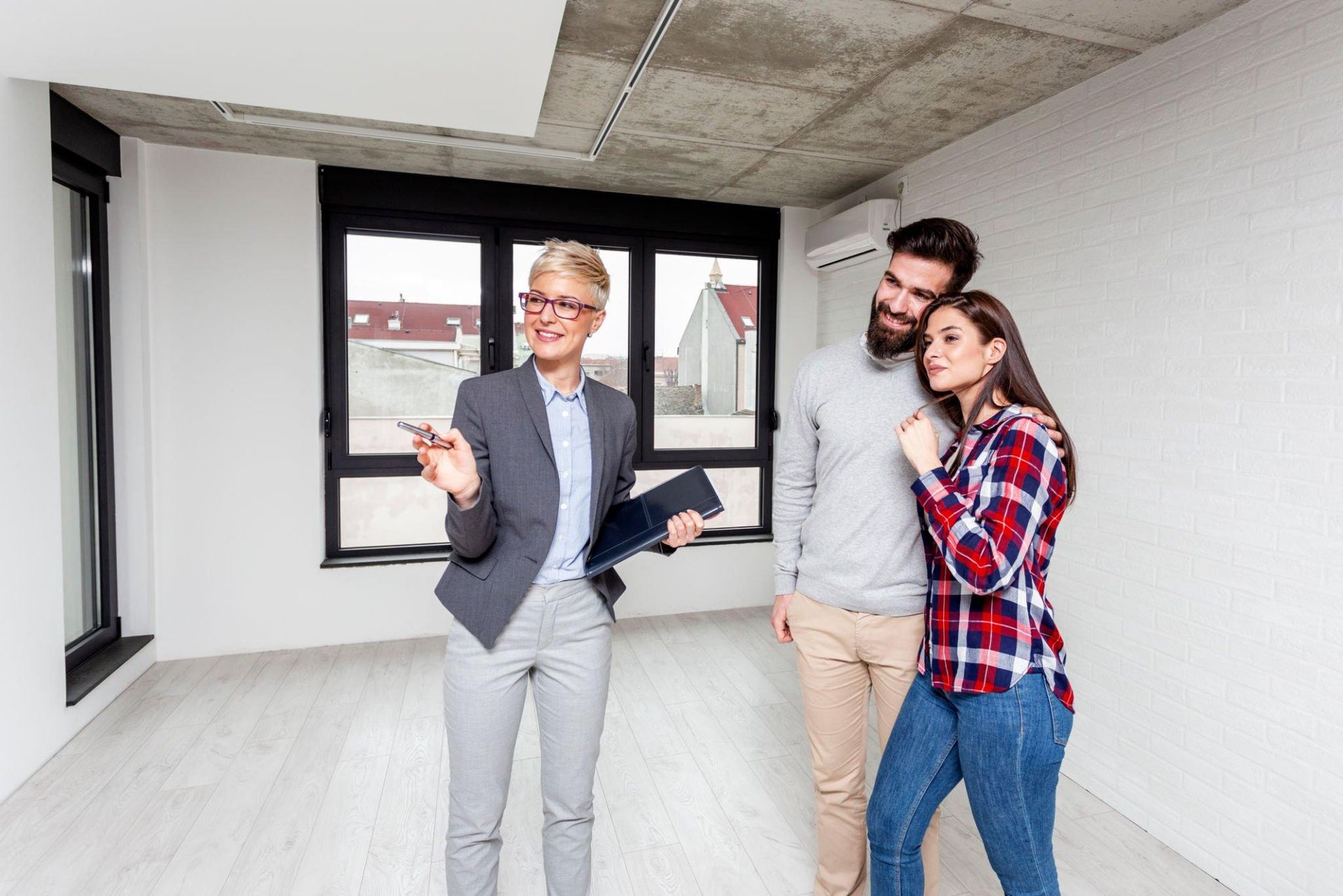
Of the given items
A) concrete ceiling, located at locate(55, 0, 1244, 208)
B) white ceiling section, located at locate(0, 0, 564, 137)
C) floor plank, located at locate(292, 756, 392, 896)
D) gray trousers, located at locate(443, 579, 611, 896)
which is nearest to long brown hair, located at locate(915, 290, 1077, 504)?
gray trousers, located at locate(443, 579, 611, 896)

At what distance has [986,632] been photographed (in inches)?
49.6

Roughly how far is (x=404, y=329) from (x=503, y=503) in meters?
2.86

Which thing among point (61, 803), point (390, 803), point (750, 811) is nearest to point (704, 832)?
point (750, 811)

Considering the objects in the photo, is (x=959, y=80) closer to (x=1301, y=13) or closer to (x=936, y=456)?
(x=1301, y=13)

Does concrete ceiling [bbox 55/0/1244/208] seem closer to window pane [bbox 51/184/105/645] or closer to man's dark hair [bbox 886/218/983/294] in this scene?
window pane [bbox 51/184/105/645]

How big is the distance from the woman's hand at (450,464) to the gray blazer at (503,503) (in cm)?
8

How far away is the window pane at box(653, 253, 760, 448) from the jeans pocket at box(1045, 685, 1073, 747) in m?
3.29

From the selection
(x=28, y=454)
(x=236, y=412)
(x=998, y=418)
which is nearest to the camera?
(x=998, y=418)

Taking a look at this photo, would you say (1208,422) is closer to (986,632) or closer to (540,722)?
(986,632)

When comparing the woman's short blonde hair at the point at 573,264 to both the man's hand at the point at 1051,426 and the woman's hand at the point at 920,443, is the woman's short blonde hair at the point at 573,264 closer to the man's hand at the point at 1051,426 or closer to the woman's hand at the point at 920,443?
the woman's hand at the point at 920,443

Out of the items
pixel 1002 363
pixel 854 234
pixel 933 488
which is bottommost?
pixel 933 488

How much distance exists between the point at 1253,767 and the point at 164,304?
4643mm

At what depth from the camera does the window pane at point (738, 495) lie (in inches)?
184

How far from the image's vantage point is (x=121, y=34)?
1.95 meters
